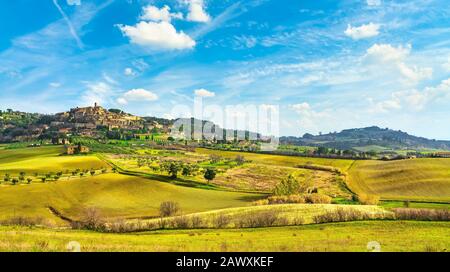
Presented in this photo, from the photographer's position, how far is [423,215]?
4281 cm

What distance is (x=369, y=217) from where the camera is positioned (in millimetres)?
43969

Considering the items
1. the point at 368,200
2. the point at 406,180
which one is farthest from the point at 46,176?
the point at 406,180

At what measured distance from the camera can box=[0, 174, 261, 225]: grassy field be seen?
7706 cm

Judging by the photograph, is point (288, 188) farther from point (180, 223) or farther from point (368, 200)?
point (180, 223)

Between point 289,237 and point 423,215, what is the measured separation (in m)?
20.8

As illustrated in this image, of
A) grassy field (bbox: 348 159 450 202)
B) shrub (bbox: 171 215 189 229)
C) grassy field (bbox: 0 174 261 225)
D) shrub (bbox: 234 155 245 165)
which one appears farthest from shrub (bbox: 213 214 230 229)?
shrub (bbox: 234 155 245 165)

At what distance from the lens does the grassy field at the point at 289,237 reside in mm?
26281

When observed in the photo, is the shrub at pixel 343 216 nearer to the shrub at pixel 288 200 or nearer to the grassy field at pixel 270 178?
the shrub at pixel 288 200

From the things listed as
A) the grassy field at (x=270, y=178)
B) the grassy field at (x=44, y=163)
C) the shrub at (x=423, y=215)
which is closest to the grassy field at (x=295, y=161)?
the grassy field at (x=270, y=178)

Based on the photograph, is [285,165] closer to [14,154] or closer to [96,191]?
[96,191]

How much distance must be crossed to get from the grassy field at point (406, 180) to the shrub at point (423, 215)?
45909mm

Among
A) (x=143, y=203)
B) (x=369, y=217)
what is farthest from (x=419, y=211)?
(x=143, y=203)
